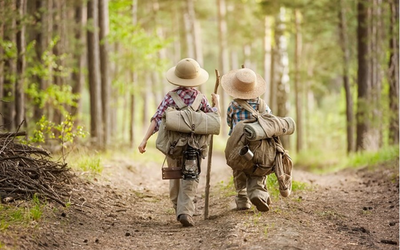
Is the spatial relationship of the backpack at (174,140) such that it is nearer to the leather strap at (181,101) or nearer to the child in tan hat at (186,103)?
the leather strap at (181,101)

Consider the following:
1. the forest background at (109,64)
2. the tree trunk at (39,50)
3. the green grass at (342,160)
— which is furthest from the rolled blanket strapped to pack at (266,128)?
the tree trunk at (39,50)

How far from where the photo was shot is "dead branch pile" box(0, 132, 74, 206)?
6.82 metres

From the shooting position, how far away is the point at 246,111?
7.21m

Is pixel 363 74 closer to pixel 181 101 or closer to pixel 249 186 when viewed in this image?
pixel 249 186

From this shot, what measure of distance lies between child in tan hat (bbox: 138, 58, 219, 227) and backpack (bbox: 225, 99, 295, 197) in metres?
0.55

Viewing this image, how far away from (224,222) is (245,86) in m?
1.90

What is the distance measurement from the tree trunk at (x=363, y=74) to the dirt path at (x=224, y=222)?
6.77 m

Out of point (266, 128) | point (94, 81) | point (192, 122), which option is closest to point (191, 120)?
point (192, 122)

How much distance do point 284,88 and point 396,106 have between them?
5.15 metres

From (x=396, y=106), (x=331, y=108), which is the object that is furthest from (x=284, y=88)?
(x=331, y=108)

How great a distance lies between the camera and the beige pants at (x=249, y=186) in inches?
276

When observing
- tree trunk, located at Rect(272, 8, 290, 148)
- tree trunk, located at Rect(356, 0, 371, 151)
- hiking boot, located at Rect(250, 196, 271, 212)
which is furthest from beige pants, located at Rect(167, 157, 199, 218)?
tree trunk, located at Rect(272, 8, 290, 148)

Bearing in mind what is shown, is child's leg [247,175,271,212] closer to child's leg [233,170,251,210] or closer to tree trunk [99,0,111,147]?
child's leg [233,170,251,210]

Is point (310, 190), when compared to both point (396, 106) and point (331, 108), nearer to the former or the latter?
point (396, 106)
